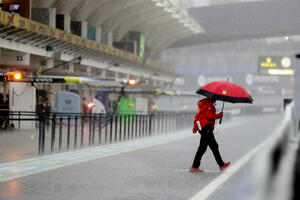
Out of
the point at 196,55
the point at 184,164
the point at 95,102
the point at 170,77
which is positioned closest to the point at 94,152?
the point at 184,164

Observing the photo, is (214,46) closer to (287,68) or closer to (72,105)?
(287,68)

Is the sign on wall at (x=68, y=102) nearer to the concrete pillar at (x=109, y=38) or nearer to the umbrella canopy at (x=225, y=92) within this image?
the concrete pillar at (x=109, y=38)

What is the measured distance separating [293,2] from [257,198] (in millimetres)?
62284

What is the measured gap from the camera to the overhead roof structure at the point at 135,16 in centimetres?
4281

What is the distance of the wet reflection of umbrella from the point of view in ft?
37.7

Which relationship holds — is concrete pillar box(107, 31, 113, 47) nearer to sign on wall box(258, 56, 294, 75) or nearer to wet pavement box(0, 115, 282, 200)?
sign on wall box(258, 56, 294, 75)

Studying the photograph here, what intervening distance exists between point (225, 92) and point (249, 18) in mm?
53133

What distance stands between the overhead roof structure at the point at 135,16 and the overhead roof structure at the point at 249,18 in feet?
5.94

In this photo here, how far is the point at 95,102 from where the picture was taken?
3456cm

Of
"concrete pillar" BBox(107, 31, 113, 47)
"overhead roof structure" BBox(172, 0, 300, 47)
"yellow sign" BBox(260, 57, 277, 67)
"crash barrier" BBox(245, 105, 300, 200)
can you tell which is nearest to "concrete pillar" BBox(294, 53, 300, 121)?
"crash barrier" BBox(245, 105, 300, 200)

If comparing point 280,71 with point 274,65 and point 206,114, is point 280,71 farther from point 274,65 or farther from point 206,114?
point 206,114

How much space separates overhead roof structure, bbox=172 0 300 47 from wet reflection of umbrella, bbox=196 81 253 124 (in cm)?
4928

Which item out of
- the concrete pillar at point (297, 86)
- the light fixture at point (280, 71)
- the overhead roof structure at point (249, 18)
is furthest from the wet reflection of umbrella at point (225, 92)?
the overhead roof structure at point (249, 18)

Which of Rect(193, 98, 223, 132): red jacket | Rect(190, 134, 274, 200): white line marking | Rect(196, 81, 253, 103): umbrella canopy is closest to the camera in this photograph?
Rect(190, 134, 274, 200): white line marking
